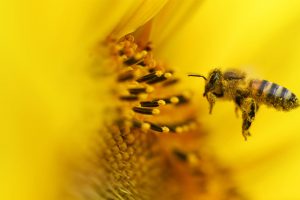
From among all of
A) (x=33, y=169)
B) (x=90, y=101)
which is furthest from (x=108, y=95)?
(x=33, y=169)

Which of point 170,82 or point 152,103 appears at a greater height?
point 170,82

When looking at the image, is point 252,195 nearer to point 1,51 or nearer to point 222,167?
point 222,167

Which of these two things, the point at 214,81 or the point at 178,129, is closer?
the point at 214,81

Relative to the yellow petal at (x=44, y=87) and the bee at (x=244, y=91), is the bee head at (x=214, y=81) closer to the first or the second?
the bee at (x=244, y=91)

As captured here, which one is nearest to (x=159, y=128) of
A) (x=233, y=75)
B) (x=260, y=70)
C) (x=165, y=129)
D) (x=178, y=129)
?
(x=165, y=129)

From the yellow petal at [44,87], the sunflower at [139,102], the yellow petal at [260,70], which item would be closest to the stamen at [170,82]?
the sunflower at [139,102]

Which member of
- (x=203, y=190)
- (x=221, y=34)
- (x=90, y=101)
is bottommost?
(x=90, y=101)

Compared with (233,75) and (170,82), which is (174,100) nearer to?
(170,82)
